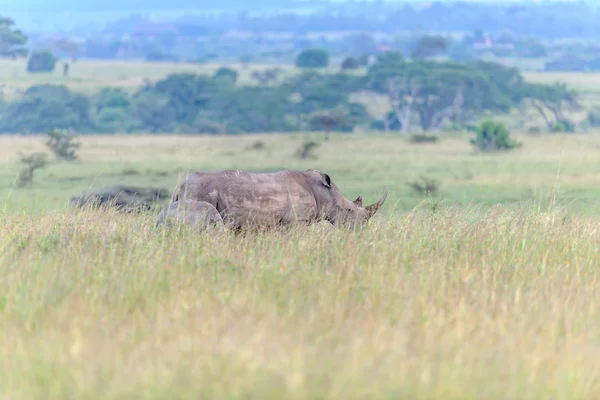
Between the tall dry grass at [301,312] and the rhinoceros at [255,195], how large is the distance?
1.06 ft

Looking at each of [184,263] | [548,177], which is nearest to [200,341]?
[184,263]

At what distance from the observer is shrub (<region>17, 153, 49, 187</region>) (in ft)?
74.0

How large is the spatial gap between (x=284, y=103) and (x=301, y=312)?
5465cm

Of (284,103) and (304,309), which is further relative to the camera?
(284,103)

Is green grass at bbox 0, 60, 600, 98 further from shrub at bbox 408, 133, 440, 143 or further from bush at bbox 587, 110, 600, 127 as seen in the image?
shrub at bbox 408, 133, 440, 143

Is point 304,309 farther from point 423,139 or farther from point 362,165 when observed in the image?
point 423,139

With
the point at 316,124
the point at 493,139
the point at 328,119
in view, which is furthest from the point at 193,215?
the point at 316,124

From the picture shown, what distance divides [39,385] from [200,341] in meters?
0.64

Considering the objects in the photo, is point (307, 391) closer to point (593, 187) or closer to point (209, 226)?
point (209, 226)

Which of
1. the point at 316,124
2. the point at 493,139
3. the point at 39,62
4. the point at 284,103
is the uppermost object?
the point at 493,139

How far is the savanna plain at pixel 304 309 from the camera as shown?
147 inches

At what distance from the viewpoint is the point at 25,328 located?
14.8 feet

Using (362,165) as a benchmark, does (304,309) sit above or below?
above

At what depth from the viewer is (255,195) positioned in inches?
279
